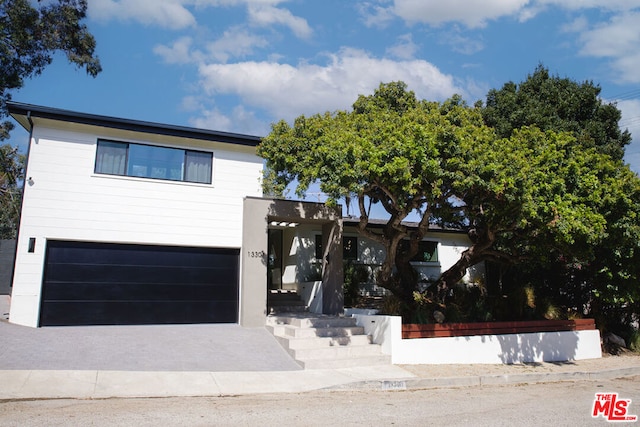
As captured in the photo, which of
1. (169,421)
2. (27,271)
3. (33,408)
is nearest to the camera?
(169,421)

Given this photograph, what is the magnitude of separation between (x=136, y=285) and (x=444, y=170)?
8.64 meters

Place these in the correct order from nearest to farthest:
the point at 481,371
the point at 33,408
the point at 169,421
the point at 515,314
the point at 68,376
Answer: the point at 169,421, the point at 33,408, the point at 68,376, the point at 481,371, the point at 515,314

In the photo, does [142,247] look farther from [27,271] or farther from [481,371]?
[481,371]

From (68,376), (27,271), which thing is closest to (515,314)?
(68,376)

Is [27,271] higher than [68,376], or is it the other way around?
[27,271]

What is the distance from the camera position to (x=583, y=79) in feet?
63.3

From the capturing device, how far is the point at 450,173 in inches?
415

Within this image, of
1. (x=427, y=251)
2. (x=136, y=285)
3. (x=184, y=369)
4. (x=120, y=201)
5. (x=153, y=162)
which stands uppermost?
(x=153, y=162)

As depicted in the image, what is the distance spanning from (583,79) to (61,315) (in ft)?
65.8

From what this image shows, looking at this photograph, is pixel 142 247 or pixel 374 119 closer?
pixel 374 119

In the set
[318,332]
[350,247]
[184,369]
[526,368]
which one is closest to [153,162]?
[184,369]

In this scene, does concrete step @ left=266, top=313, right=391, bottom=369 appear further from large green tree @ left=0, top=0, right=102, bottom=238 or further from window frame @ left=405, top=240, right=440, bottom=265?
large green tree @ left=0, top=0, right=102, bottom=238

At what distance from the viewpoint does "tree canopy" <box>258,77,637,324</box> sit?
1060cm

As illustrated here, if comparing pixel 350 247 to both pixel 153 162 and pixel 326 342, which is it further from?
pixel 153 162
